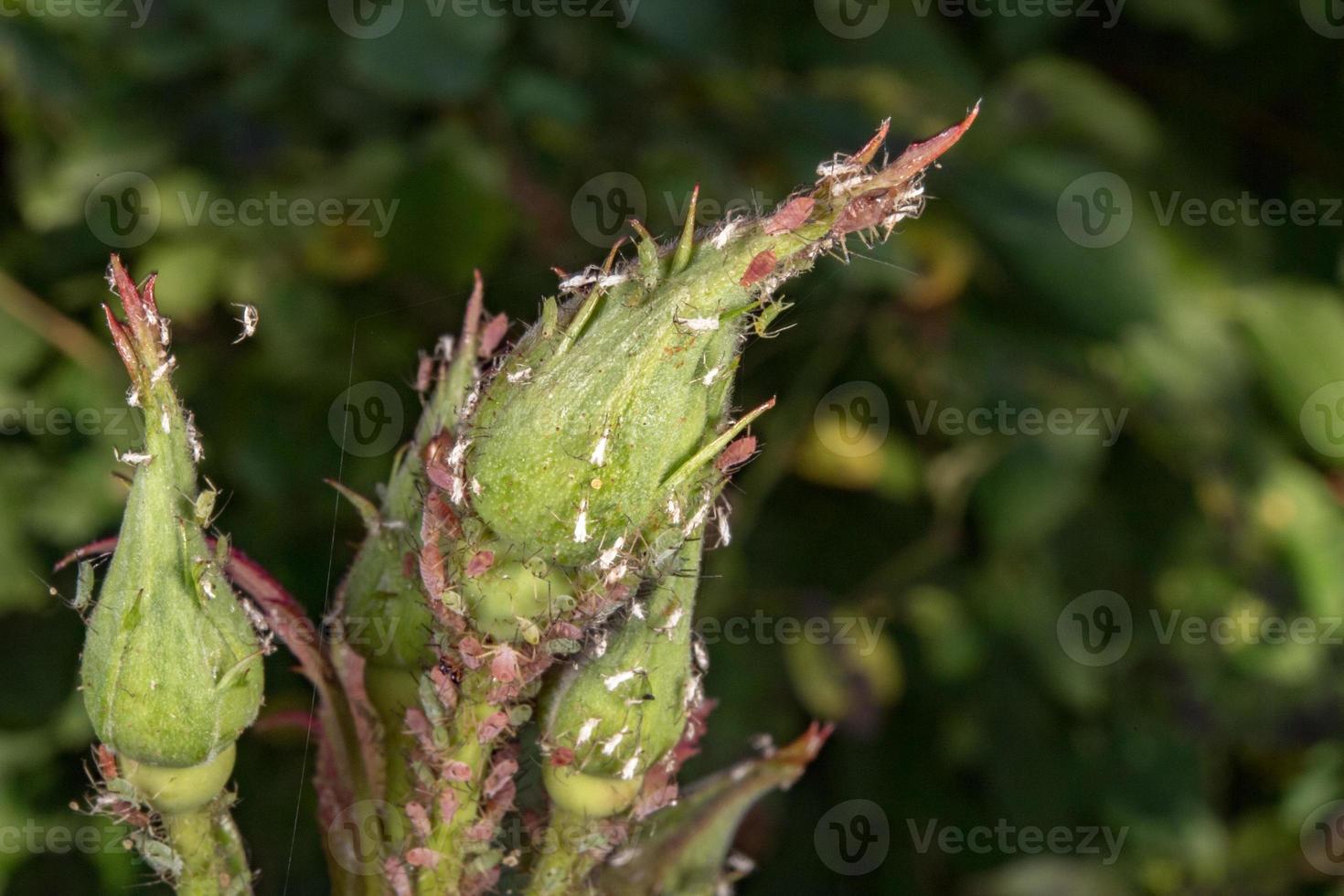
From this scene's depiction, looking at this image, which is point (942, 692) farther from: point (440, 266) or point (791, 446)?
point (440, 266)

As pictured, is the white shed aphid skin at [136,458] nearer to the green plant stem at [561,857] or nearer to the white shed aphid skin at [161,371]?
the white shed aphid skin at [161,371]

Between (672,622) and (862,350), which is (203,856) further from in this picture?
(862,350)

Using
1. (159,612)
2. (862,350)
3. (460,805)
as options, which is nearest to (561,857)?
(460,805)

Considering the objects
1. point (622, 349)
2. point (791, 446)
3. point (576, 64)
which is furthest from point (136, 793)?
point (791, 446)

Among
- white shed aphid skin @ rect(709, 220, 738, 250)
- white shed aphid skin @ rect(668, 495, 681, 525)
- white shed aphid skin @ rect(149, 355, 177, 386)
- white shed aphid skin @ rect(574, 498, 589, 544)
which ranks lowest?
white shed aphid skin @ rect(574, 498, 589, 544)

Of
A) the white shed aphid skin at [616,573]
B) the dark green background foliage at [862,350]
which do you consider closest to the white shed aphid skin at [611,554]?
the white shed aphid skin at [616,573]

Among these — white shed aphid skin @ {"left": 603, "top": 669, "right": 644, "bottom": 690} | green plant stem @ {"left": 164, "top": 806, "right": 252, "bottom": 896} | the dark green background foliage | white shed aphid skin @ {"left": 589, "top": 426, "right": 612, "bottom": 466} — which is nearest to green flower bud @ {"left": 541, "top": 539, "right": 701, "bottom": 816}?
white shed aphid skin @ {"left": 603, "top": 669, "right": 644, "bottom": 690}

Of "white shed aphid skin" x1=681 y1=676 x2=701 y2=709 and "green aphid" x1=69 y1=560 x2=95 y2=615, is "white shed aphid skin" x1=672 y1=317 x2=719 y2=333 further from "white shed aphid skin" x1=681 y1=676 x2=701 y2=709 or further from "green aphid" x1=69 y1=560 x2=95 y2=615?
"green aphid" x1=69 y1=560 x2=95 y2=615
